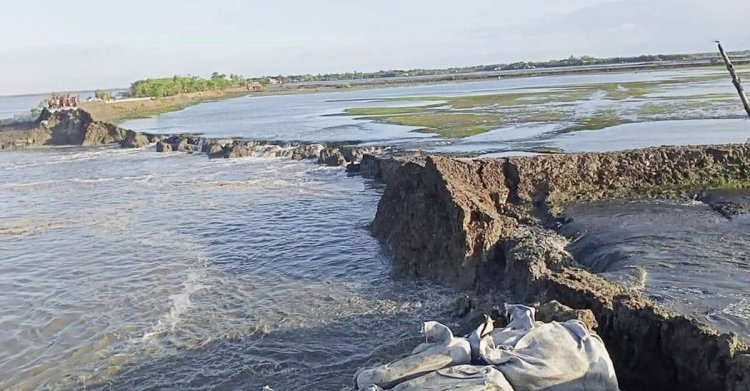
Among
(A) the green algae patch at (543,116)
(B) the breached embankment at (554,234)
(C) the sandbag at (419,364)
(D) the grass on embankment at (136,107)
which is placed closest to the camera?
(C) the sandbag at (419,364)

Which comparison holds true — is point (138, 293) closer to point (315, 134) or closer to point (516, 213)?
point (516, 213)

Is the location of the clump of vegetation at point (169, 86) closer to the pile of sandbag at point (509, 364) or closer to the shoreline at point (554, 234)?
the shoreline at point (554, 234)

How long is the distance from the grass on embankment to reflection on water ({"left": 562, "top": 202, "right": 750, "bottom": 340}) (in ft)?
244

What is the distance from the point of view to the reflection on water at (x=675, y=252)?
39.9ft

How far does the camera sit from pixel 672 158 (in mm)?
21250

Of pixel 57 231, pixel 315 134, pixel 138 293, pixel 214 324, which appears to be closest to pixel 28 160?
pixel 315 134

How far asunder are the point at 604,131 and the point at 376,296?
29143 mm

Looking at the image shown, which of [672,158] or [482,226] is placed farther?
[672,158]

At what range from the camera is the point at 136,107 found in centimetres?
10269

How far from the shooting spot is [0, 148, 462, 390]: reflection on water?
11641 millimetres

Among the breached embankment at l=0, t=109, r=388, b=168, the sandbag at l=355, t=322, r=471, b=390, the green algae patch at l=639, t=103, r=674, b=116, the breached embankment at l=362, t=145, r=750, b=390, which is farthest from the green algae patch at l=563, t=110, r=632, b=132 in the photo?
the sandbag at l=355, t=322, r=471, b=390

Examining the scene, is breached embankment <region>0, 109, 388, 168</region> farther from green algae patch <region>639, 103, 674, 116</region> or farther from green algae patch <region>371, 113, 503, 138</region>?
green algae patch <region>639, 103, 674, 116</region>

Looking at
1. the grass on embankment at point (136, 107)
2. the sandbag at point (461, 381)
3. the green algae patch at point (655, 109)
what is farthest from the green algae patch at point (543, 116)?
the grass on embankment at point (136, 107)

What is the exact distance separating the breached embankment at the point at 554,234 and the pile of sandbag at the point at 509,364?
5.33 feet
